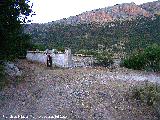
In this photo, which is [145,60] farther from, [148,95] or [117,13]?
[117,13]

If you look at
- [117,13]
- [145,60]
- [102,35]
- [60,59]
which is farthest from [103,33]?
[60,59]

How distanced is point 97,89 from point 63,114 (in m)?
4.62

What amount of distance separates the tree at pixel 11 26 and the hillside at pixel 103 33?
32053 mm

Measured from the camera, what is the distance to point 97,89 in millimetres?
20125

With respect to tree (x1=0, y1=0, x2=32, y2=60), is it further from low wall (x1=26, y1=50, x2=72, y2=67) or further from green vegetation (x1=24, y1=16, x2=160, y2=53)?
green vegetation (x1=24, y1=16, x2=160, y2=53)

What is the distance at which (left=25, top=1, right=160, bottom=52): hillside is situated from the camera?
57375 millimetres

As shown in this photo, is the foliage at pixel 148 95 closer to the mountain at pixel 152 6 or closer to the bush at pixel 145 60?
the bush at pixel 145 60

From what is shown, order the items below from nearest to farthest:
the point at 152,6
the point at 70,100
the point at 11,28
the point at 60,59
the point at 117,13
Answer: the point at 70,100
the point at 11,28
the point at 60,59
the point at 117,13
the point at 152,6

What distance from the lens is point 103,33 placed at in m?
65.2

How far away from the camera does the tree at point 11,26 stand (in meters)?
19.1

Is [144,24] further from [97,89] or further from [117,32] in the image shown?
[97,89]

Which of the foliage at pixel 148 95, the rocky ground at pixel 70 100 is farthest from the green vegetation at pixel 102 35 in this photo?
the foliage at pixel 148 95

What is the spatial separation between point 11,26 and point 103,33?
1814 inches

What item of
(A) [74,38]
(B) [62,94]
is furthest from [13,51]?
(A) [74,38]
